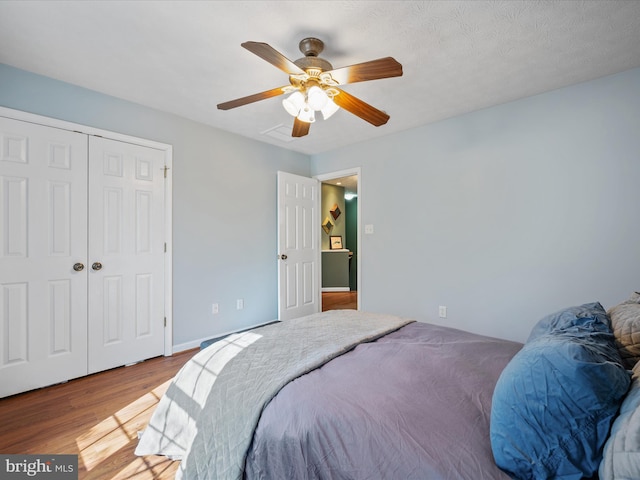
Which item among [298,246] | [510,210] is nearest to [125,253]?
[298,246]

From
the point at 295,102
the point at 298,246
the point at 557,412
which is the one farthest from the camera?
the point at 298,246

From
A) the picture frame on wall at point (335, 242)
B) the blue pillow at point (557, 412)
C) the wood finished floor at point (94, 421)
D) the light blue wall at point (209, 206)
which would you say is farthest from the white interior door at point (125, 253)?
the picture frame on wall at point (335, 242)

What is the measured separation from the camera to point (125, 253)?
2.79 m

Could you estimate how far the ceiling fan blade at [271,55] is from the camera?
149cm

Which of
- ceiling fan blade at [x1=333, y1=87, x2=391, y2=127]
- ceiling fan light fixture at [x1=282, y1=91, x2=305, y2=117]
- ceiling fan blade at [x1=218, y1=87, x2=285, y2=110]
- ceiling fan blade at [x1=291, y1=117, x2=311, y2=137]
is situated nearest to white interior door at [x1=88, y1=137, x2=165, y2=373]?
ceiling fan blade at [x1=218, y1=87, x2=285, y2=110]

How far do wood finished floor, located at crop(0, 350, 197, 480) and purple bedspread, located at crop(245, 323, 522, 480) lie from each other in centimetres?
97

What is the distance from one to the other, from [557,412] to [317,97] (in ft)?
6.09

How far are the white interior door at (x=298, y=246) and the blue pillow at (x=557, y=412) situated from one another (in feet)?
10.7

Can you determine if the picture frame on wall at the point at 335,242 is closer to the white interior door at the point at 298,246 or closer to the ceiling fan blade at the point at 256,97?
the white interior door at the point at 298,246

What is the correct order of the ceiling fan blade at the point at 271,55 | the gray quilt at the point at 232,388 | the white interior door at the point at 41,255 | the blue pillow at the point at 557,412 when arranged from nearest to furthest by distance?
the blue pillow at the point at 557,412
the gray quilt at the point at 232,388
the ceiling fan blade at the point at 271,55
the white interior door at the point at 41,255

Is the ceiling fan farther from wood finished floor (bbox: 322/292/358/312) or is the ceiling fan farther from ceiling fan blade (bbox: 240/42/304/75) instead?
wood finished floor (bbox: 322/292/358/312)

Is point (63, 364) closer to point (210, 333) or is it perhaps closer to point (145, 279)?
point (145, 279)

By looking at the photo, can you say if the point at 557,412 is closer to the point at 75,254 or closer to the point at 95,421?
the point at 95,421

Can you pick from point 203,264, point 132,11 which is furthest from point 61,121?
point 203,264
